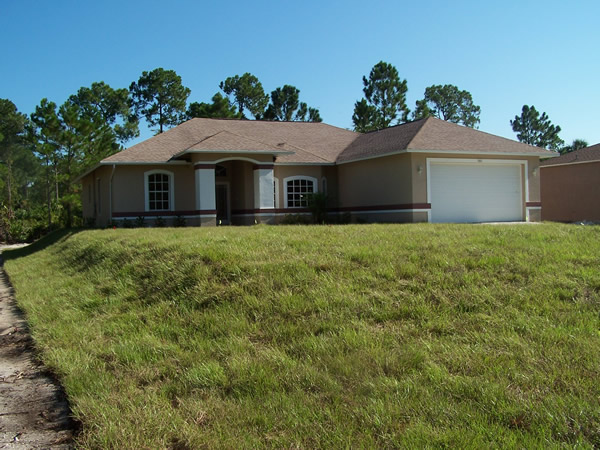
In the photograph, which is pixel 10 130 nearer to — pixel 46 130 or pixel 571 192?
pixel 46 130

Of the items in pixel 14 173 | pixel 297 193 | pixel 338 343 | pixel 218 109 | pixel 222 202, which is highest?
pixel 218 109

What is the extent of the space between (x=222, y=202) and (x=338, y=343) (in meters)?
18.2

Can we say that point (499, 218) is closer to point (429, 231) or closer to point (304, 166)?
point (304, 166)

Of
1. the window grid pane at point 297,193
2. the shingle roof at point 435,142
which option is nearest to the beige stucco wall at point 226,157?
the window grid pane at point 297,193

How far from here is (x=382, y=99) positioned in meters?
49.7

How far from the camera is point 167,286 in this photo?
8406 millimetres

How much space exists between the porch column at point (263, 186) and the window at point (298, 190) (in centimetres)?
180

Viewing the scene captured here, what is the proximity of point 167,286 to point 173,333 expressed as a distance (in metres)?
1.77

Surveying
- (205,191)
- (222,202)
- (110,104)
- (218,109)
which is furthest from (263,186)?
(110,104)

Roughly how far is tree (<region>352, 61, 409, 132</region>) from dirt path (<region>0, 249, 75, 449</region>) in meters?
43.9

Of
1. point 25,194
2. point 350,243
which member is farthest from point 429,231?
point 25,194

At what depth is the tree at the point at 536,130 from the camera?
2734 inches

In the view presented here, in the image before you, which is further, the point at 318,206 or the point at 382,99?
the point at 382,99

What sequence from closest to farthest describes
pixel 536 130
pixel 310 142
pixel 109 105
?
pixel 310 142 < pixel 109 105 < pixel 536 130
